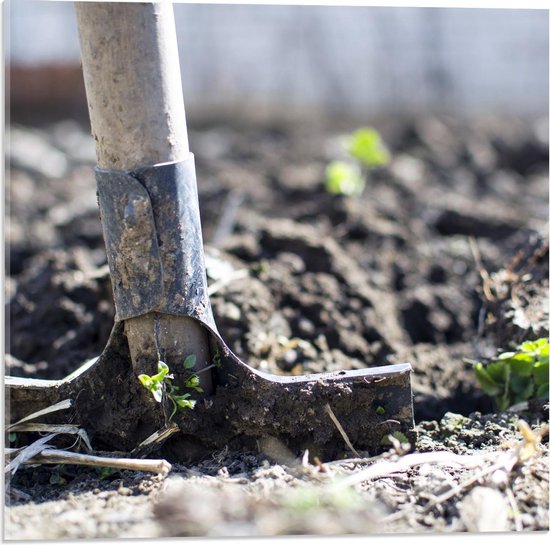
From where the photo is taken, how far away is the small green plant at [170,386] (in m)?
1.33

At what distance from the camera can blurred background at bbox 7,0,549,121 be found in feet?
17.0

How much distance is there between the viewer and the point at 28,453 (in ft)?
4.52

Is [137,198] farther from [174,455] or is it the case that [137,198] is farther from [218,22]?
[218,22]

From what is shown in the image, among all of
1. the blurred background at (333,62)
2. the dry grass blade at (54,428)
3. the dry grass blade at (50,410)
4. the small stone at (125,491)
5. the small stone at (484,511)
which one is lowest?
the small stone at (484,511)

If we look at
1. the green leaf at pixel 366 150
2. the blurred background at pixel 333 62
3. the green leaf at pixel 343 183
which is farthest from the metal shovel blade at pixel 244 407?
the blurred background at pixel 333 62

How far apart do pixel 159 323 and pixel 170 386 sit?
0.39 ft

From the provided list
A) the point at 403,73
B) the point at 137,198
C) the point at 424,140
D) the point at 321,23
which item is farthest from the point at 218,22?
the point at 137,198

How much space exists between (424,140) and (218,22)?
1895 mm

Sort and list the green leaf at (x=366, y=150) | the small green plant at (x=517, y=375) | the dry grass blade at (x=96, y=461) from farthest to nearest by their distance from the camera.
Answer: the green leaf at (x=366, y=150) → the small green plant at (x=517, y=375) → the dry grass blade at (x=96, y=461)

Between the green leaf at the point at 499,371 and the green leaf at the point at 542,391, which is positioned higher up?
the green leaf at the point at 499,371

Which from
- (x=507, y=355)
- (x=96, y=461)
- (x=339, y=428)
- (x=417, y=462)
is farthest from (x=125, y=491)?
(x=507, y=355)

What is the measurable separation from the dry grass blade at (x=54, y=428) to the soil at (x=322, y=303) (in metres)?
0.06

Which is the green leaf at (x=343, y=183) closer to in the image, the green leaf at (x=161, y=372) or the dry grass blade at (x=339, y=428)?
the dry grass blade at (x=339, y=428)

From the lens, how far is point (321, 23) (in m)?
5.15
